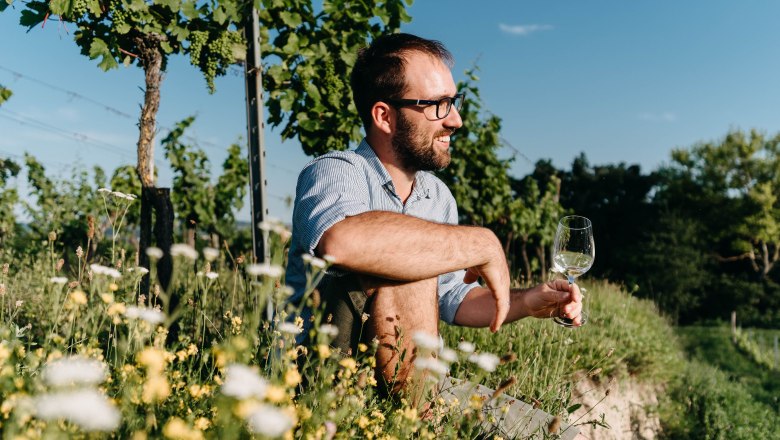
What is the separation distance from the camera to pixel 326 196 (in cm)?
173

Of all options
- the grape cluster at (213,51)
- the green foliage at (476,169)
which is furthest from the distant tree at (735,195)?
the grape cluster at (213,51)

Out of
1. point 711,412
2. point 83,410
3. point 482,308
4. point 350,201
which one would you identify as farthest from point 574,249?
point 711,412

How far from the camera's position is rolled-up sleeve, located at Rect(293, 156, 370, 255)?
164cm

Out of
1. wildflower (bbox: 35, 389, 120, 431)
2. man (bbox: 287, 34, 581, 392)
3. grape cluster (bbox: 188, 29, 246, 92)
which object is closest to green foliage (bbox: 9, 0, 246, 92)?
grape cluster (bbox: 188, 29, 246, 92)

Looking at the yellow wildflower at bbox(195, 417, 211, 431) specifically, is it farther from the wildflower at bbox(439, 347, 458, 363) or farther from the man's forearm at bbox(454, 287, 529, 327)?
the man's forearm at bbox(454, 287, 529, 327)

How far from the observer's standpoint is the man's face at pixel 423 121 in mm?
2203

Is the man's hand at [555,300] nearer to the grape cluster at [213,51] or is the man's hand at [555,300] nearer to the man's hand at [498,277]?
the man's hand at [498,277]

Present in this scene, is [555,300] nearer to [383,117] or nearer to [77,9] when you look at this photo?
[383,117]

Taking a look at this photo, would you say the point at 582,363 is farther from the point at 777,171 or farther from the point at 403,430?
the point at 777,171

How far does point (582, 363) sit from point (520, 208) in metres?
7.29

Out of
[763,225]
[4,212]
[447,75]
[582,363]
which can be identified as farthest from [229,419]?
[763,225]

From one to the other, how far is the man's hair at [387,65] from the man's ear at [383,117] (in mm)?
35

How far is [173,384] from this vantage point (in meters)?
1.33

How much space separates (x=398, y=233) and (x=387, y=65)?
3.02 ft
